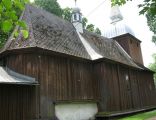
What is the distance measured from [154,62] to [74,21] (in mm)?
54697

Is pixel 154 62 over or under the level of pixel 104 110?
over

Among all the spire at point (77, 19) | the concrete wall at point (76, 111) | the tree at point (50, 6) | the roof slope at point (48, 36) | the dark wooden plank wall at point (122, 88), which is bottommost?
the concrete wall at point (76, 111)

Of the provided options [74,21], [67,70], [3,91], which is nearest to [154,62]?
[74,21]

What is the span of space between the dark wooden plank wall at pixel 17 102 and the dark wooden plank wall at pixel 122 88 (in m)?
6.00

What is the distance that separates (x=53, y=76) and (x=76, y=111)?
9.72ft

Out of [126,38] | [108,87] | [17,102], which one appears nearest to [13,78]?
[17,102]

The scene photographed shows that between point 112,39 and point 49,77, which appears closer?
point 49,77

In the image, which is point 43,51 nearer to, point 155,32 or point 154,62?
point 155,32

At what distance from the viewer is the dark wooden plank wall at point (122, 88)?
57.4ft

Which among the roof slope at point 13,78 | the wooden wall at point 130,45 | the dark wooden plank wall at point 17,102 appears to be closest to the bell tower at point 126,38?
the wooden wall at point 130,45

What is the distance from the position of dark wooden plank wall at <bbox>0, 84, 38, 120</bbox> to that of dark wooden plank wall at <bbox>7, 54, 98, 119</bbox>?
0.54 meters

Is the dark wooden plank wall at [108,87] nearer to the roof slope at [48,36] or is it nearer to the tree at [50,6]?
the roof slope at [48,36]

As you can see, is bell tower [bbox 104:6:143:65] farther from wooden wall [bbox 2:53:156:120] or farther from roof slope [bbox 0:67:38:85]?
roof slope [bbox 0:67:38:85]

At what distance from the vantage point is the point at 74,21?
2164 centimetres
